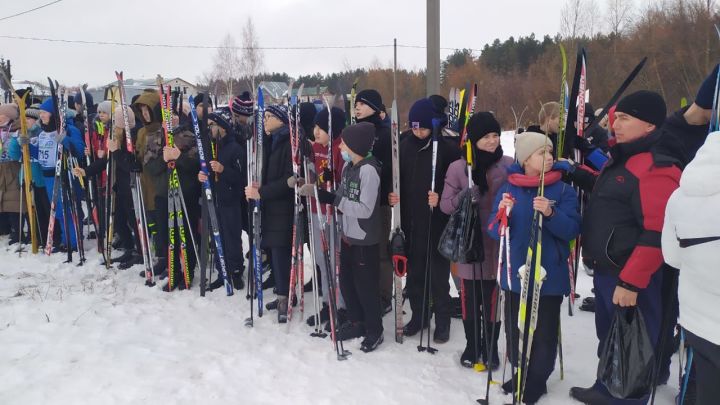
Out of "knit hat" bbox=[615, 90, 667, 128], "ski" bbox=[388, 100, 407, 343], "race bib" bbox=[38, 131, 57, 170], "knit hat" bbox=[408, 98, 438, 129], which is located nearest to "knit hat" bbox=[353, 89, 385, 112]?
"ski" bbox=[388, 100, 407, 343]

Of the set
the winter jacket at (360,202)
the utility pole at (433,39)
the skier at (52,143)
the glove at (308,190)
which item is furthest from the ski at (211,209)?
the utility pole at (433,39)

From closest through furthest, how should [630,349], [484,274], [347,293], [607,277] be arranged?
[630,349] → [607,277] → [484,274] → [347,293]

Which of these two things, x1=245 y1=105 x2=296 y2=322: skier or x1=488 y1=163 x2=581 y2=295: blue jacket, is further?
x1=245 y1=105 x2=296 y2=322: skier

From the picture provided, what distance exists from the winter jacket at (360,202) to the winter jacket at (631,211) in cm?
148

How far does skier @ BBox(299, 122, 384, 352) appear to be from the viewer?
3557mm

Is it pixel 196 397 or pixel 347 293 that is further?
pixel 347 293

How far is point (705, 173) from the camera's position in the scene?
1810 millimetres

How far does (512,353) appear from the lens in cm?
304

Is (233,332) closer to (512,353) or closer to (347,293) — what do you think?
(347,293)

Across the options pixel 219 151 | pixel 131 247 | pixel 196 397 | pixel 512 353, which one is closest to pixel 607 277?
pixel 512 353

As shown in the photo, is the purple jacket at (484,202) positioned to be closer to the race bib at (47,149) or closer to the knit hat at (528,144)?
the knit hat at (528,144)

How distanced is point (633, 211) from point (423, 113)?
5.55 ft

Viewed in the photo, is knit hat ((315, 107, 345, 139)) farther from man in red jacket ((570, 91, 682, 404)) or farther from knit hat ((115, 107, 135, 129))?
knit hat ((115, 107, 135, 129))

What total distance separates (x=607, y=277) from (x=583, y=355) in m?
1.18
